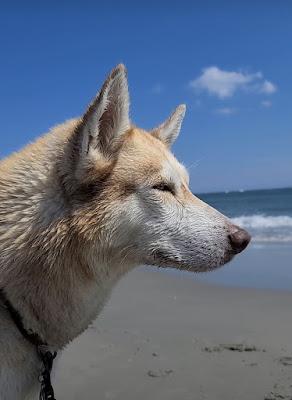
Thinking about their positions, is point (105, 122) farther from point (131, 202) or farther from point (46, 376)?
point (46, 376)

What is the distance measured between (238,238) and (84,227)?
866mm

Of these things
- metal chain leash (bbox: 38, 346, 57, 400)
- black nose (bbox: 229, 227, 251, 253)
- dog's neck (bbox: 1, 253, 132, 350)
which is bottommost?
metal chain leash (bbox: 38, 346, 57, 400)

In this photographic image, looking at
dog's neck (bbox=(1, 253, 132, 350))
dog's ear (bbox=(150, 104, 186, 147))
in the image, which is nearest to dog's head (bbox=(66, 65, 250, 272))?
dog's neck (bbox=(1, 253, 132, 350))

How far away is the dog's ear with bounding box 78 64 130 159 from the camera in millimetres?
2639

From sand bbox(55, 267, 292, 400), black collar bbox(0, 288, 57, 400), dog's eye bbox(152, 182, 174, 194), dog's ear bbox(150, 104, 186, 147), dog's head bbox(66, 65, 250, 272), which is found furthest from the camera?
sand bbox(55, 267, 292, 400)

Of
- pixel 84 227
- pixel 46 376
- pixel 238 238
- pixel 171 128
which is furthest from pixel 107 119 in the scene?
pixel 46 376

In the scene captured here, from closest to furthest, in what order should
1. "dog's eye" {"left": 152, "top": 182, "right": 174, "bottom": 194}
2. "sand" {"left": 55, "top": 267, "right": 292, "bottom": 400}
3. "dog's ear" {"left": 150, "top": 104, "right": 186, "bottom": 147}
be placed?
"dog's eye" {"left": 152, "top": 182, "right": 174, "bottom": 194} → "dog's ear" {"left": 150, "top": 104, "right": 186, "bottom": 147} → "sand" {"left": 55, "top": 267, "right": 292, "bottom": 400}

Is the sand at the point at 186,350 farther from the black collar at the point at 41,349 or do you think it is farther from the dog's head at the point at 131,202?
the dog's head at the point at 131,202

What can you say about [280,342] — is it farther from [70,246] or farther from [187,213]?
[70,246]

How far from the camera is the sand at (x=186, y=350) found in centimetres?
483

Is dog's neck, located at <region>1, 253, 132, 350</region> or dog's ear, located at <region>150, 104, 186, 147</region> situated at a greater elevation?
dog's ear, located at <region>150, 104, 186, 147</region>

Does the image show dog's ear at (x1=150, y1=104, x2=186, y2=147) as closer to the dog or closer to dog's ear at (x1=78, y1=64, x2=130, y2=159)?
the dog

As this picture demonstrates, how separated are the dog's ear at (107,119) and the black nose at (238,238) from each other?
81cm

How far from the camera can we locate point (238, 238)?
2920mm
